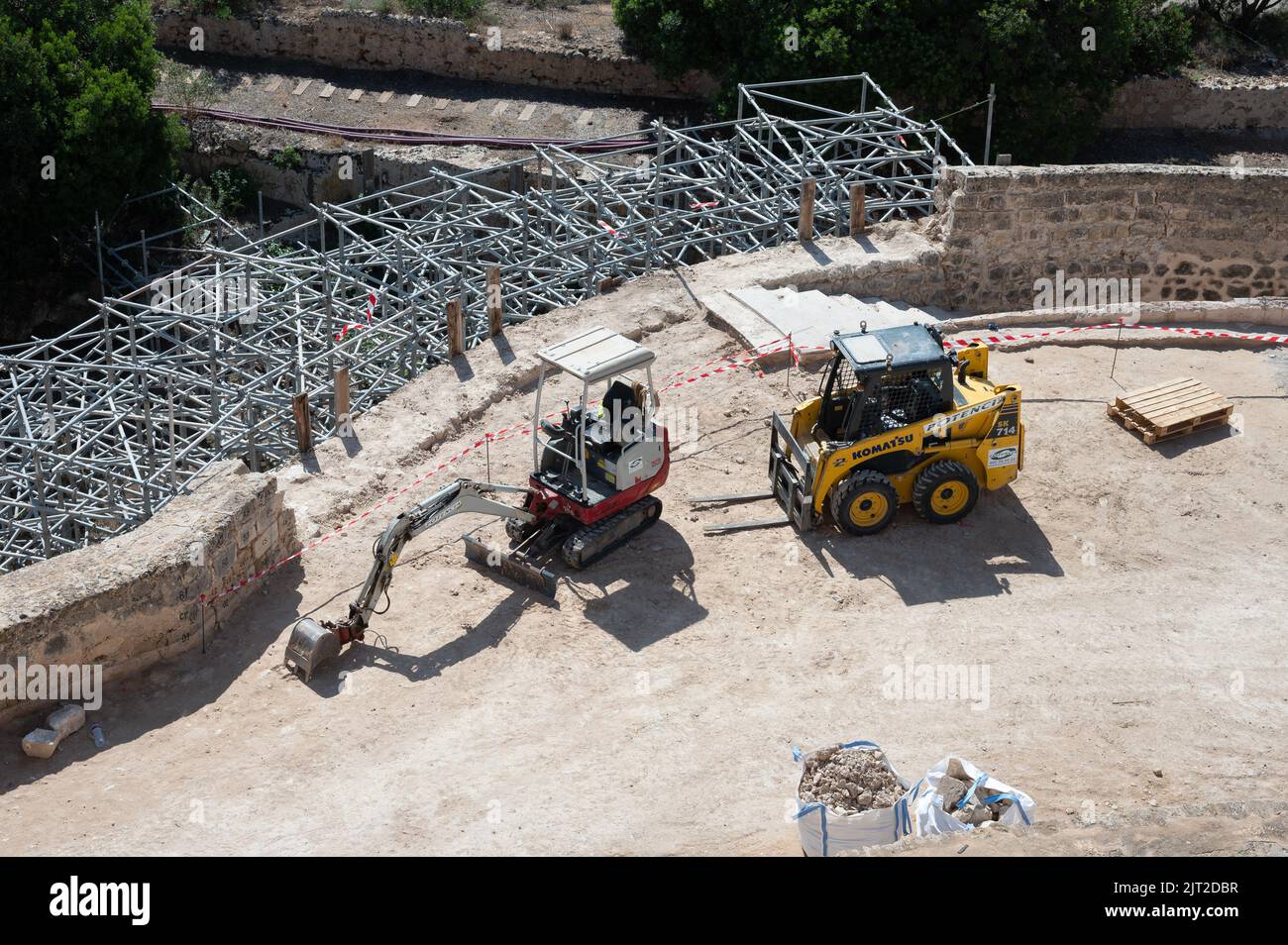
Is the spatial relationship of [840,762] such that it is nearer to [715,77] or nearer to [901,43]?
[901,43]

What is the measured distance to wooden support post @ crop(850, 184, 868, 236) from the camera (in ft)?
58.1

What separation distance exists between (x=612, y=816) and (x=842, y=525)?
405 centimetres

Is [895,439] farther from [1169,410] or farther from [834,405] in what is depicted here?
[1169,410]

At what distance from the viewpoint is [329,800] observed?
399 inches

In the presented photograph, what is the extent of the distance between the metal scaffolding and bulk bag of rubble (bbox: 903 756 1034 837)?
7132 millimetres

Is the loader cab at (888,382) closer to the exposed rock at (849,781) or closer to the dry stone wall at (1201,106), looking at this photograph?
the exposed rock at (849,781)

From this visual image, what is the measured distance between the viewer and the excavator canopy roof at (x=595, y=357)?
1236 cm

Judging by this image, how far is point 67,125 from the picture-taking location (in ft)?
73.6

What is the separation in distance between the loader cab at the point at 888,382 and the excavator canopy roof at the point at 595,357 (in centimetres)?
173

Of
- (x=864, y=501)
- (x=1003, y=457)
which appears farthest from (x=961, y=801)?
(x=1003, y=457)

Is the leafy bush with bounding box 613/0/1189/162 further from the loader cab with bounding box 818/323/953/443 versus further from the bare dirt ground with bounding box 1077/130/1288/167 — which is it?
the loader cab with bounding box 818/323/953/443

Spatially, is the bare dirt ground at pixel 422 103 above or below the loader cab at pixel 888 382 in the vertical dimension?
above

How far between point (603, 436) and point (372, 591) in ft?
8.06
